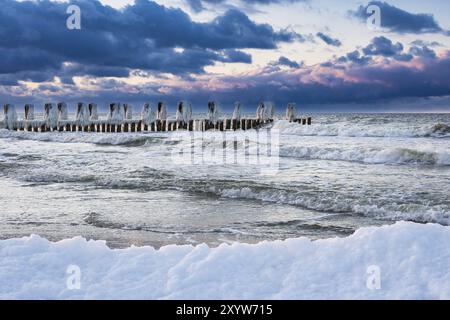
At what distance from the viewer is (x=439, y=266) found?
132 inches

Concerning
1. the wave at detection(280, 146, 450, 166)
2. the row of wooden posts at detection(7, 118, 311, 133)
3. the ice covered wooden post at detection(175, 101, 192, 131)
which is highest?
the ice covered wooden post at detection(175, 101, 192, 131)

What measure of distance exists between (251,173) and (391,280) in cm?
857

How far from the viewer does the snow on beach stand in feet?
10.4

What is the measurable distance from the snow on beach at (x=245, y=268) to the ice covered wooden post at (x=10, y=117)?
3175 centimetres

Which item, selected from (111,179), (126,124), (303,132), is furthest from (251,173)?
(126,124)

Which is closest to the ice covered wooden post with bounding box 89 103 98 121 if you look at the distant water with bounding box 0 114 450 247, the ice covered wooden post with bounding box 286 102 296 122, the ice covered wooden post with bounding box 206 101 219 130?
the ice covered wooden post with bounding box 206 101 219 130

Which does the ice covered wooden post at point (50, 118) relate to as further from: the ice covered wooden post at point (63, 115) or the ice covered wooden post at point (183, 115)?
the ice covered wooden post at point (183, 115)

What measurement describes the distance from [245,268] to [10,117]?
108ft

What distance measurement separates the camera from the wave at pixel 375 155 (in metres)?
14.9

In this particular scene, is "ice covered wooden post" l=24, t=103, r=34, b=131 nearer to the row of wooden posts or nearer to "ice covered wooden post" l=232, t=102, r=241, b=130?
the row of wooden posts

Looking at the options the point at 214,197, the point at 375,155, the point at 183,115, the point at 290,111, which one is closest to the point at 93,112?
the point at 183,115

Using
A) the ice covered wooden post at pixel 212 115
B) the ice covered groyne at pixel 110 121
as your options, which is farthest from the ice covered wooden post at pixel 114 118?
the ice covered wooden post at pixel 212 115

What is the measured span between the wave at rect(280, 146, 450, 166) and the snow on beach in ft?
38.5
